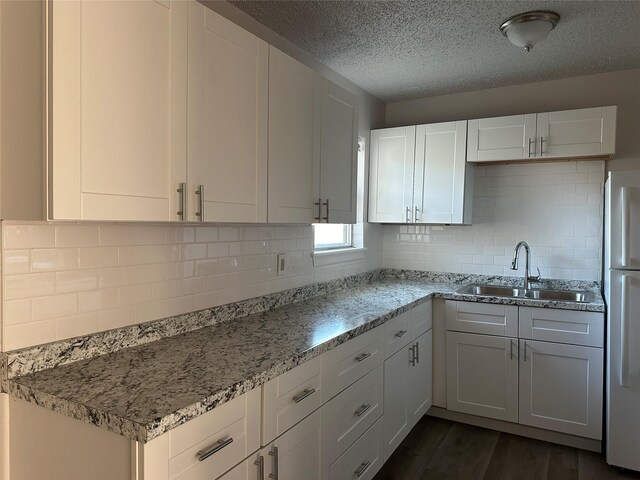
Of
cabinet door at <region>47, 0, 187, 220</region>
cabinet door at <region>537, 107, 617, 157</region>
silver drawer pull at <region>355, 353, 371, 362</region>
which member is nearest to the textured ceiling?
cabinet door at <region>537, 107, 617, 157</region>

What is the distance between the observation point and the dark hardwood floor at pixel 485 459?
256cm

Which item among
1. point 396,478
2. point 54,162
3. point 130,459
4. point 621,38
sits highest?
point 621,38

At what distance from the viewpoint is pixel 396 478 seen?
2.53 m

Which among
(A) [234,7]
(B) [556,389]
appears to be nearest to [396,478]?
(B) [556,389]

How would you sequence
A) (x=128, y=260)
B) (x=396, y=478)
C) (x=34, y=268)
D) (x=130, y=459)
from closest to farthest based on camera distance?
(x=130, y=459)
(x=34, y=268)
(x=128, y=260)
(x=396, y=478)

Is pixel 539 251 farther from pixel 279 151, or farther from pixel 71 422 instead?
pixel 71 422

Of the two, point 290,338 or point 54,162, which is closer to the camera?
point 54,162

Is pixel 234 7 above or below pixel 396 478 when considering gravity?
above

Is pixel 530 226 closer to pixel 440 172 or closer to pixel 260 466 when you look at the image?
pixel 440 172

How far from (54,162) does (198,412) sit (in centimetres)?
74

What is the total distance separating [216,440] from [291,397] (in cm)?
39

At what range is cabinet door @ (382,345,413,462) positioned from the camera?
2.48 meters

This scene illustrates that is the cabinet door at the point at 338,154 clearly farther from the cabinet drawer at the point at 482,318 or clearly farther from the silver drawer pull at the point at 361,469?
the silver drawer pull at the point at 361,469

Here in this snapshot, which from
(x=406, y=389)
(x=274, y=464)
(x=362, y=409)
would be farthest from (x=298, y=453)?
(x=406, y=389)
